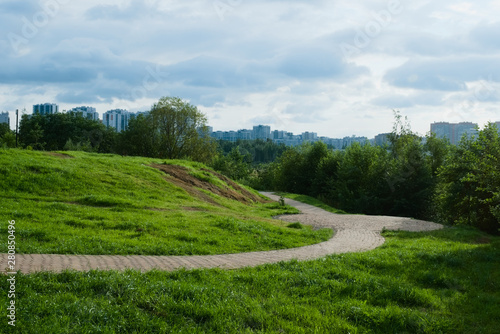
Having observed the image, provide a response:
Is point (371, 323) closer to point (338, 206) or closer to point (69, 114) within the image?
point (338, 206)

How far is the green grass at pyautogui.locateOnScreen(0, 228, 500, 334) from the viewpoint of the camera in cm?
478

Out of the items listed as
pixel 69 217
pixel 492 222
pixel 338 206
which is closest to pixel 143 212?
pixel 69 217

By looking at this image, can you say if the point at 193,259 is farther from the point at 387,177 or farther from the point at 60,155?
the point at 387,177

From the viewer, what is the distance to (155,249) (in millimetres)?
8672

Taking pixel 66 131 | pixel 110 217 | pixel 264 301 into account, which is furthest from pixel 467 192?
pixel 66 131

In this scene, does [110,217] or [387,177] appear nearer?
[110,217]

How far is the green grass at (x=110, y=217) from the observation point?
343 inches

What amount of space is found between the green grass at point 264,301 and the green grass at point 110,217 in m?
2.36

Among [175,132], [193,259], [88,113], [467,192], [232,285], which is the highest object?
[88,113]

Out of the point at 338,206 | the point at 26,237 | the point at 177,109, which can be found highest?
the point at 177,109

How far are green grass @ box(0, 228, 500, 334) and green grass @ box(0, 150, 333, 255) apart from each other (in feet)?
7.76

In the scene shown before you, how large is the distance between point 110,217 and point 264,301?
7.10 m

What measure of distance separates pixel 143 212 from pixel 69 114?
6448 cm

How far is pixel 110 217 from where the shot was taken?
11555mm
